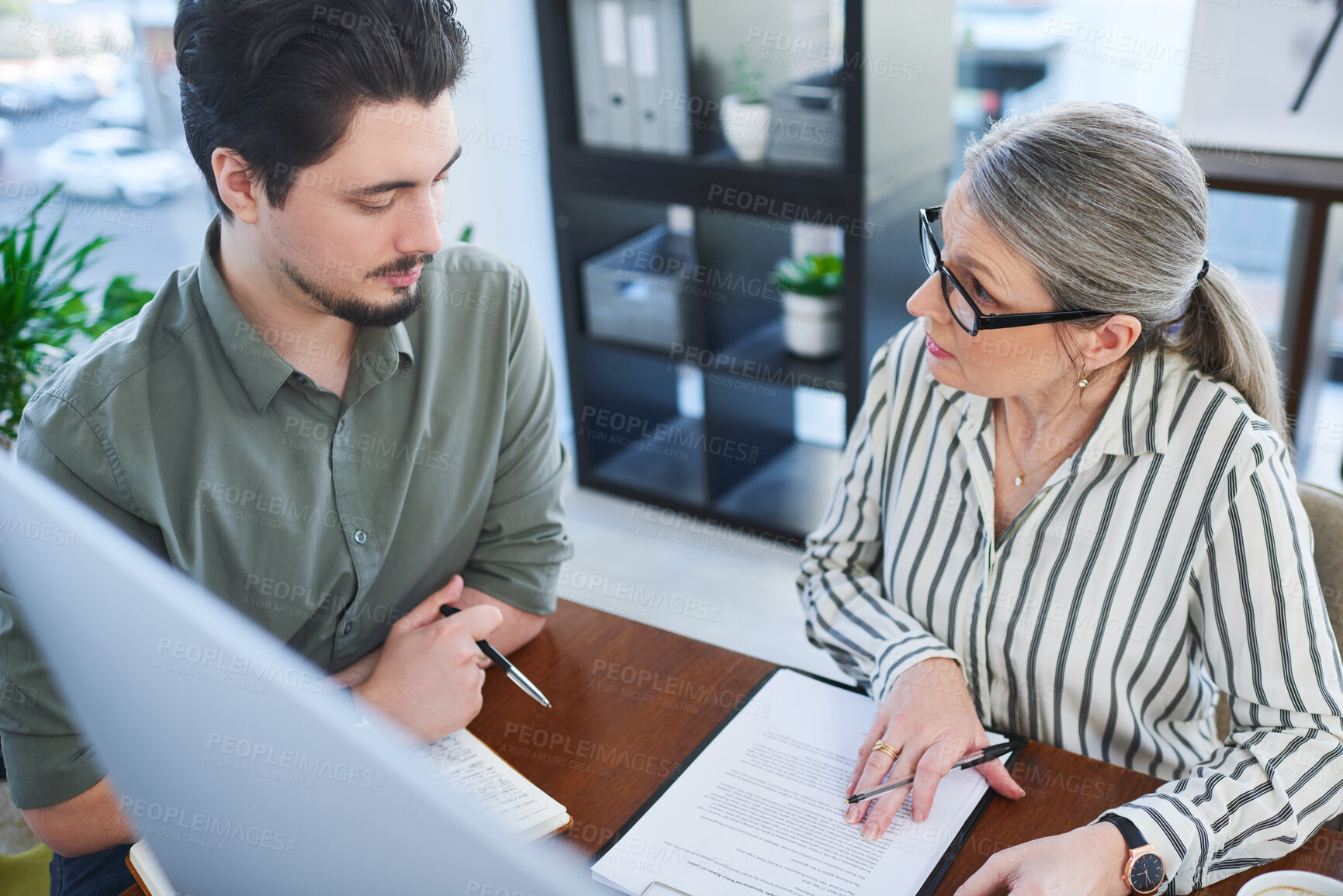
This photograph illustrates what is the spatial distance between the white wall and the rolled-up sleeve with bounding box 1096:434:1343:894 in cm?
221

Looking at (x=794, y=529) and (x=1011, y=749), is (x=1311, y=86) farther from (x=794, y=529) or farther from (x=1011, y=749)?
(x=1011, y=749)

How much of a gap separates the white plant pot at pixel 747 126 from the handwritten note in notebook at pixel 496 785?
6.47 ft

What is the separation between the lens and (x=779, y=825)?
1.02 metres

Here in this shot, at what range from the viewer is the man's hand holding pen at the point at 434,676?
3.70ft

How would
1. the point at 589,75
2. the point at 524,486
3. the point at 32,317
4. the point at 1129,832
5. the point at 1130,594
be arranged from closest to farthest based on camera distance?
the point at 1129,832, the point at 1130,594, the point at 524,486, the point at 32,317, the point at 589,75

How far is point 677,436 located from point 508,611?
7.33 feet

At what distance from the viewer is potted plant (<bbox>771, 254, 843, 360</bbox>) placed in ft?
9.48

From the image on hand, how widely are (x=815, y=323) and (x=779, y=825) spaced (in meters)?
2.03

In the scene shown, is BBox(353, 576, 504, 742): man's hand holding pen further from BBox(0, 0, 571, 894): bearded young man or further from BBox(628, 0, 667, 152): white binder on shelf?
BBox(628, 0, 667, 152): white binder on shelf

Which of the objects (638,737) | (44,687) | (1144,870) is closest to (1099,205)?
(1144,870)

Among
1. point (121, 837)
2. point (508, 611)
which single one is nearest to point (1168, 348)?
point (508, 611)

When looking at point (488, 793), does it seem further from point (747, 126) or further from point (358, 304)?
point (747, 126)

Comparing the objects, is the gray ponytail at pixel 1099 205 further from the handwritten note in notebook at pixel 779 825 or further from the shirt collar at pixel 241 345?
the shirt collar at pixel 241 345

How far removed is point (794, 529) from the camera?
121 inches
